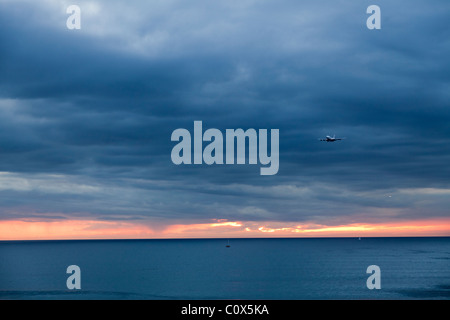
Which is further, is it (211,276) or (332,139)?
(211,276)

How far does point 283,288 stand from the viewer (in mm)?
151875

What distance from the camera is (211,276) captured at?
7416 inches
